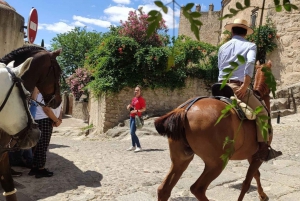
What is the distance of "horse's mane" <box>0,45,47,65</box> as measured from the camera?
3853 millimetres

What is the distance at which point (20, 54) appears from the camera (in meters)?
3.98

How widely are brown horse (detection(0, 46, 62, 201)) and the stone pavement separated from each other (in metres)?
0.81

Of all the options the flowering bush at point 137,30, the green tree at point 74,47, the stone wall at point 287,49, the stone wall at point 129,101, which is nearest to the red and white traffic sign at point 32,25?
the stone wall at point 129,101

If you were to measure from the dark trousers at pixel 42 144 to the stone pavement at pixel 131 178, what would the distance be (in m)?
0.30

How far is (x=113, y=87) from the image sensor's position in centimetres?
1368

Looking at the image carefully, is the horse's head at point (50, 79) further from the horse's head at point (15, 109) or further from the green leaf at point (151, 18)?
the green leaf at point (151, 18)

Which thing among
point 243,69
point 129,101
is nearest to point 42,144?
point 243,69

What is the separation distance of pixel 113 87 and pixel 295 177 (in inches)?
375

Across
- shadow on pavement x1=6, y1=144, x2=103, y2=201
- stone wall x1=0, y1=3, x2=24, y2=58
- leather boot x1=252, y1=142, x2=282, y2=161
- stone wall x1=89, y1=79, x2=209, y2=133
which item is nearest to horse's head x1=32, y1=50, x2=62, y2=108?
shadow on pavement x1=6, y1=144, x2=103, y2=201

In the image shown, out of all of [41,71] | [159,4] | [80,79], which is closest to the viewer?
[159,4]

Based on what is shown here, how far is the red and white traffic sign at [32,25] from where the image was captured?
6.06 meters

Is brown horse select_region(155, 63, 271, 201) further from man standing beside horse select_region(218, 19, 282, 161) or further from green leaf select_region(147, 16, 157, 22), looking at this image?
green leaf select_region(147, 16, 157, 22)

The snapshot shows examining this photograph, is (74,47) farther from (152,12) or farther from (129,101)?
(152,12)

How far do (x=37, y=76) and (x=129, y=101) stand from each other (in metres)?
10.1
